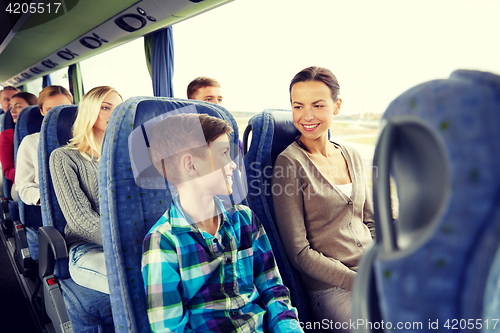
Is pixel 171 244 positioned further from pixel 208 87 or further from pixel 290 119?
pixel 208 87

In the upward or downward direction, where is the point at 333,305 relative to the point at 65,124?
downward

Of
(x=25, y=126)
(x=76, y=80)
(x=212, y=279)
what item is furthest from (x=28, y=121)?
(x=76, y=80)

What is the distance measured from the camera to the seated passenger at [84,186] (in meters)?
1.50

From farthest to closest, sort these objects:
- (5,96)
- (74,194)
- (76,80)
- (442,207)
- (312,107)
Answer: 1. (76,80)
2. (5,96)
3. (74,194)
4. (312,107)
5. (442,207)

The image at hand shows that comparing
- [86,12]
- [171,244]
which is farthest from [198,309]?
[86,12]

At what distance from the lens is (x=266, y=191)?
1.27 meters

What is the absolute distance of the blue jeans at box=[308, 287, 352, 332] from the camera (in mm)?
1111

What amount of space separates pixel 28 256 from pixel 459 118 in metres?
2.84

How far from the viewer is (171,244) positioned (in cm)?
89

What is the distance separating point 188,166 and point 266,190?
42 cm

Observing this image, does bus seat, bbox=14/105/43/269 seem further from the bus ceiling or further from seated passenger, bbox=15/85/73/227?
the bus ceiling

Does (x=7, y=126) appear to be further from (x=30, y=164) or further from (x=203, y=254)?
(x=203, y=254)

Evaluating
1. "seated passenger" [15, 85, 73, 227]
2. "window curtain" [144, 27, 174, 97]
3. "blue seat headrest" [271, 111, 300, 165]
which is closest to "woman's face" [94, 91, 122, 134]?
"seated passenger" [15, 85, 73, 227]

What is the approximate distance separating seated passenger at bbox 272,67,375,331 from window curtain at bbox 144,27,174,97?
11.3 ft
